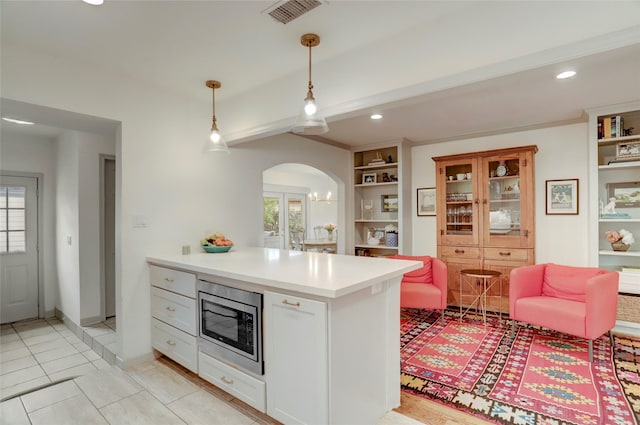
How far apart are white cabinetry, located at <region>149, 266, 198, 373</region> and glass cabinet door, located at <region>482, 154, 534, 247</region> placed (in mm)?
3625

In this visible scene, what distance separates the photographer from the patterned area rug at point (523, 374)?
2.17 meters

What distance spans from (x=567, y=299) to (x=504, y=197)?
1394mm

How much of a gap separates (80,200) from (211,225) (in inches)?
66.1

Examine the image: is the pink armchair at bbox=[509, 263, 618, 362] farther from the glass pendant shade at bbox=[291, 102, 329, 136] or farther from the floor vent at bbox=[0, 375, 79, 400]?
the floor vent at bbox=[0, 375, 79, 400]

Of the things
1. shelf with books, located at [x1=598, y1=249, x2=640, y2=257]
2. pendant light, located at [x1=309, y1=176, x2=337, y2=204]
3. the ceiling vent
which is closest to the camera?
the ceiling vent

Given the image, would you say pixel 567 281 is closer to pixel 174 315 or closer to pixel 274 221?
pixel 174 315

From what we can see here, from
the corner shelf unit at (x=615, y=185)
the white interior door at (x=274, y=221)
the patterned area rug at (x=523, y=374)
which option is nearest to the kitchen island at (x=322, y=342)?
the patterned area rug at (x=523, y=374)

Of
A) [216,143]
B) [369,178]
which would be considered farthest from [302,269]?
[369,178]

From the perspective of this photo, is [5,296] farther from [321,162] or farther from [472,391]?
[472,391]

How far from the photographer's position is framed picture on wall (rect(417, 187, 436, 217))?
4.99 m

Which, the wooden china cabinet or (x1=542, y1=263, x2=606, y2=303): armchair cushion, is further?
the wooden china cabinet

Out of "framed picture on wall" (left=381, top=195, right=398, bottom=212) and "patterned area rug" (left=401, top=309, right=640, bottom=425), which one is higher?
"framed picture on wall" (left=381, top=195, right=398, bottom=212)

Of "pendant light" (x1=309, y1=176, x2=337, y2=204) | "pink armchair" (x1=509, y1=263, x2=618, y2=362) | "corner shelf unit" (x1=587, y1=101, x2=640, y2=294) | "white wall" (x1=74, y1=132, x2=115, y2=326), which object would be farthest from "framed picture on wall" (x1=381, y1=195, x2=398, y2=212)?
"white wall" (x1=74, y1=132, x2=115, y2=326)

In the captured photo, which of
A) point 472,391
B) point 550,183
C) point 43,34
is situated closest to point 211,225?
point 43,34
